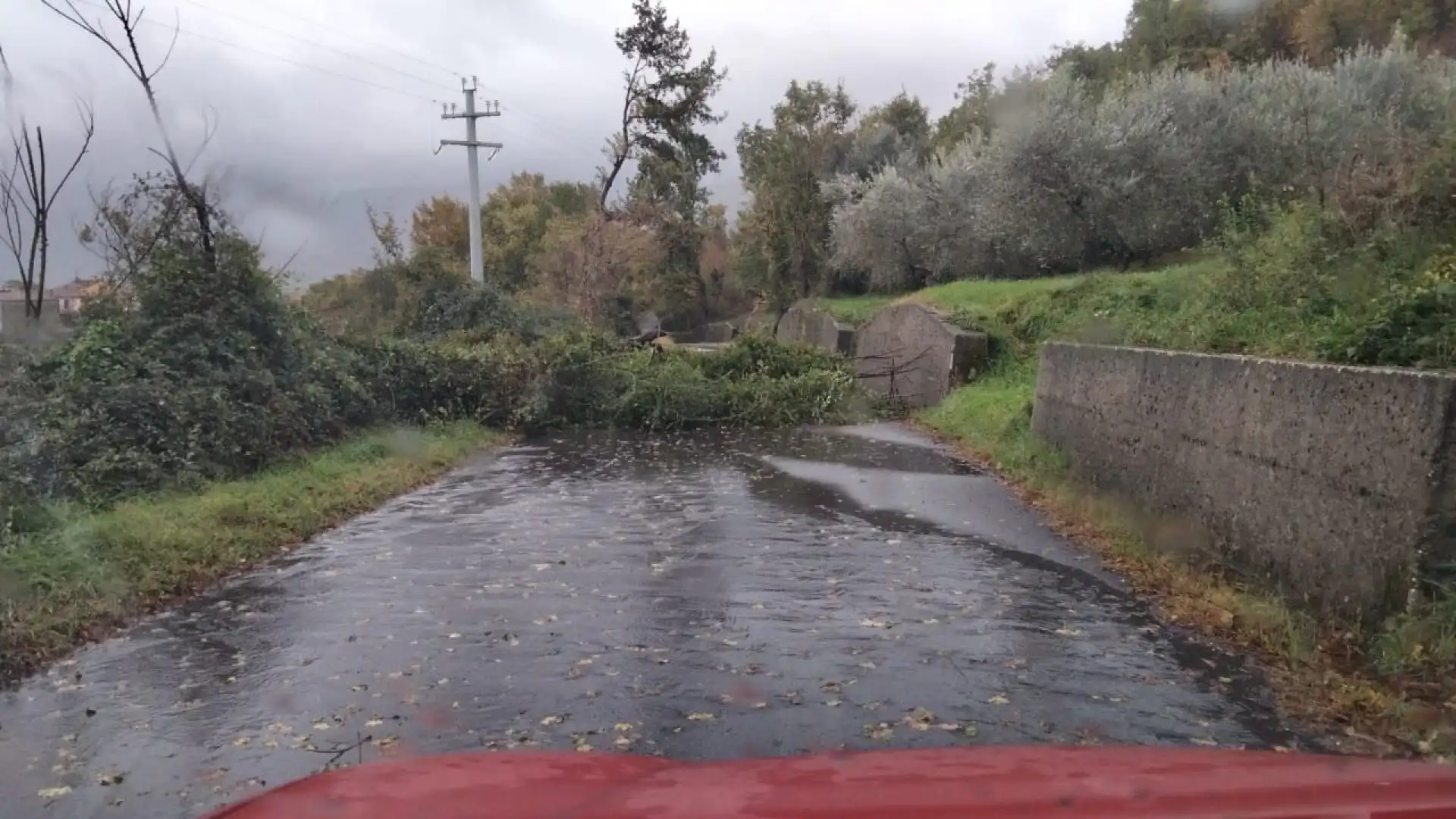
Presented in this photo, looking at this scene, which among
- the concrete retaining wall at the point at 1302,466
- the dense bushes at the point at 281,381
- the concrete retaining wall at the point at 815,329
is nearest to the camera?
the concrete retaining wall at the point at 1302,466

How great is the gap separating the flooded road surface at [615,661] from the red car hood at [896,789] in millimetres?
1906

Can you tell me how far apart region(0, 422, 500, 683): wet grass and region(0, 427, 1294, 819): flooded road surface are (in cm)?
30

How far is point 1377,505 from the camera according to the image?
6.04 metres

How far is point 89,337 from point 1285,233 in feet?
41.8

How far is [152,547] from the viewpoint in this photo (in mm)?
8422

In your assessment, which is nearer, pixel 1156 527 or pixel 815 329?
pixel 1156 527

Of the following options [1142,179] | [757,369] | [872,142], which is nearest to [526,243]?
[872,142]

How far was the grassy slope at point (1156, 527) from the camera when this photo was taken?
17.5 feet

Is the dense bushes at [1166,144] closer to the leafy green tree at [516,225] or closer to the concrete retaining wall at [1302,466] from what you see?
the concrete retaining wall at [1302,466]

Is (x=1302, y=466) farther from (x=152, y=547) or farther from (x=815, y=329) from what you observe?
(x=815, y=329)

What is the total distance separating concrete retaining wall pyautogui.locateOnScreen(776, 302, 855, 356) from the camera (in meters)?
31.0

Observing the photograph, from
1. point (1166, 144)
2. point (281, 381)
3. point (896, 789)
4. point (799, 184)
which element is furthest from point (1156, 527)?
point (799, 184)

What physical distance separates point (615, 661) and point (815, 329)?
28.5 m

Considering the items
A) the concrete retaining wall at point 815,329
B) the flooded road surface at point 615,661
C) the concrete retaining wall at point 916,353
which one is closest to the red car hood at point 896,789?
the flooded road surface at point 615,661
